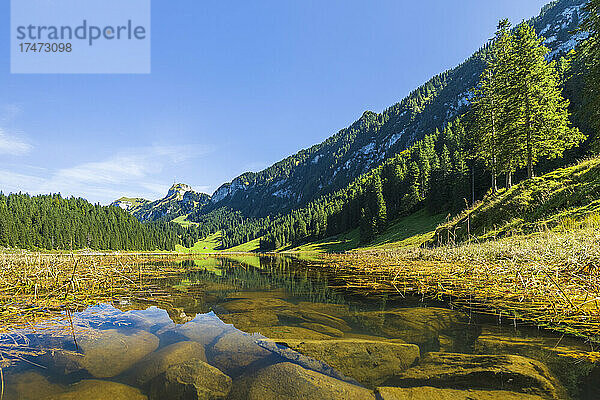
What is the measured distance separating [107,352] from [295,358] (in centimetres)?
359

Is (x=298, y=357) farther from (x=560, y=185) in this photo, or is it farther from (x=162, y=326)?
(x=560, y=185)

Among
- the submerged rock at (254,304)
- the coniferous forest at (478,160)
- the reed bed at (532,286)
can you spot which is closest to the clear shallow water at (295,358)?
the reed bed at (532,286)

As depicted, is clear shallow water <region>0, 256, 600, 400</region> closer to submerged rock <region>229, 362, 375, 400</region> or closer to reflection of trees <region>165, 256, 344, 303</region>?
submerged rock <region>229, 362, 375, 400</region>

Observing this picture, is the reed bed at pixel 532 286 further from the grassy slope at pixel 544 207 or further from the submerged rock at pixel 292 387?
the grassy slope at pixel 544 207

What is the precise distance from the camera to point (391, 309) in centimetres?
734

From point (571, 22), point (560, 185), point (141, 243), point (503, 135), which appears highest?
point (571, 22)

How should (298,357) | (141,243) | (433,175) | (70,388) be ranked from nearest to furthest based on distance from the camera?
1. (70,388)
2. (298,357)
3. (433,175)
4. (141,243)

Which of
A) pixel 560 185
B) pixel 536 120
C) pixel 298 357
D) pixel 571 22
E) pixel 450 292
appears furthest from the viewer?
pixel 571 22

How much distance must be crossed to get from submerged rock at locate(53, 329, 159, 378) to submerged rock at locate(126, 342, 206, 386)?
9.4 inches

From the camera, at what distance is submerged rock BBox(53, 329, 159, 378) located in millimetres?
4207

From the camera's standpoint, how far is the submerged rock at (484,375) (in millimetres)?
3115

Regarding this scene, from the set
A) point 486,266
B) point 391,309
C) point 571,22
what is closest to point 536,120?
point 486,266

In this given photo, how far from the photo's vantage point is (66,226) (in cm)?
8731

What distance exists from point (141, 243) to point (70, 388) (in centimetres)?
12891
